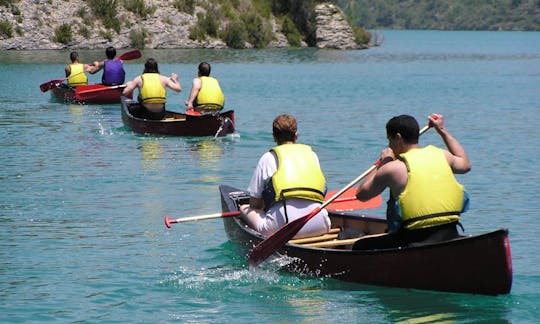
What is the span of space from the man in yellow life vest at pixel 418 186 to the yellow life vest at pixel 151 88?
13.5 meters

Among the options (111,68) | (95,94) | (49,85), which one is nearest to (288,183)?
(111,68)

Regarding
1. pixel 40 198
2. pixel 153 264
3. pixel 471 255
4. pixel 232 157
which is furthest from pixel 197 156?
pixel 471 255

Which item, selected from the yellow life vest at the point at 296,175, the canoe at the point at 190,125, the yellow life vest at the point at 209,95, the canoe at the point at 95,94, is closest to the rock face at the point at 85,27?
the canoe at the point at 95,94

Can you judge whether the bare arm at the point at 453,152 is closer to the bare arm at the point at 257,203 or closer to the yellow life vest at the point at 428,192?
the yellow life vest at the point at 428,192

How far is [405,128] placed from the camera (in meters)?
9.46

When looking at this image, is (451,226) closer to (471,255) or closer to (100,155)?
(471,255)

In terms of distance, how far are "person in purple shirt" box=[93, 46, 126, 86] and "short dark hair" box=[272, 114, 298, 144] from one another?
63.3 ft

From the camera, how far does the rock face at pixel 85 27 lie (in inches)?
2559

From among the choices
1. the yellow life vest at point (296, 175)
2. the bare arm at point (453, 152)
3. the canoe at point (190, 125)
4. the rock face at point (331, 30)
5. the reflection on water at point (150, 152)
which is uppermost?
the bare arm at point (453, 152)

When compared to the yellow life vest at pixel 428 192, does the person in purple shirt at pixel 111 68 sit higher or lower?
lower

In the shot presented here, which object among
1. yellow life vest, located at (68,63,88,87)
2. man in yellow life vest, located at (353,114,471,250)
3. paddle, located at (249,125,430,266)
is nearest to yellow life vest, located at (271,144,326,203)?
paddle, located at (249,125,430,266)

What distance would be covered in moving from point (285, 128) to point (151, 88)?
41.1ft

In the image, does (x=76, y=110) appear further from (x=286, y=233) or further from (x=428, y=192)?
(x=428, y=192)

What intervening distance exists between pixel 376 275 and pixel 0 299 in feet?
11.6
